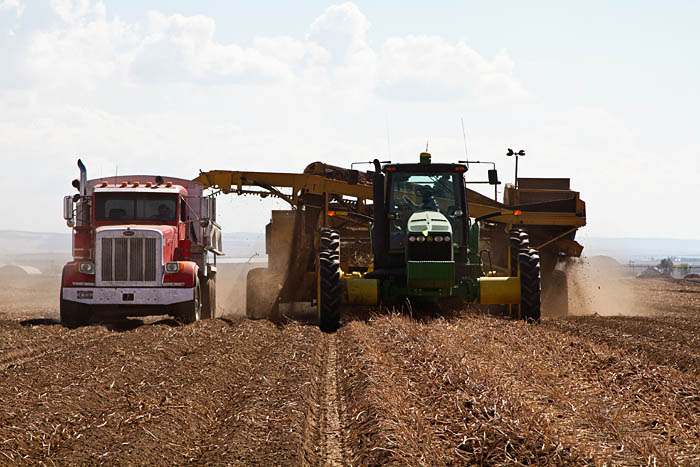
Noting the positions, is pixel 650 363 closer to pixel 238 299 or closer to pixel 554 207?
pixel 554 207

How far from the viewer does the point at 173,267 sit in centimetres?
1666

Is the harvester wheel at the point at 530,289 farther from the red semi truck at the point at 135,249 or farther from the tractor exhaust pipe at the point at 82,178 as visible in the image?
the tractor exhaust pipe at the point at 82,178

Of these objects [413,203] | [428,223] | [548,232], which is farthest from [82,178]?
[548,232]

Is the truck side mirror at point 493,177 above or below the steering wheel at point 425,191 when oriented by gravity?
above

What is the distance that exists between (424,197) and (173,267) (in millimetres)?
5045

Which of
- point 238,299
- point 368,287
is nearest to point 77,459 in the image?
point 368,287

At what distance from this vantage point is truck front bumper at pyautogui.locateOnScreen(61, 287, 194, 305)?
1638 cm

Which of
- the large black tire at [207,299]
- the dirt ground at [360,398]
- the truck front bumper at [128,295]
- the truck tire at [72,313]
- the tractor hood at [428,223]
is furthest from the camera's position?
the large black tire at [207,299]

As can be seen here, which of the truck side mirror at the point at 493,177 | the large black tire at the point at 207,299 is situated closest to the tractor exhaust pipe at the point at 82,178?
the large black tire at the point at 207,299

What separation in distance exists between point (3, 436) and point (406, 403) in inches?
130

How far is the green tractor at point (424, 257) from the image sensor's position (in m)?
14.5

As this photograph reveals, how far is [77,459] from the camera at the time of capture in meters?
6.00

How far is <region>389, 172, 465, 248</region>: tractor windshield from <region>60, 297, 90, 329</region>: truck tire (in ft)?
20.1

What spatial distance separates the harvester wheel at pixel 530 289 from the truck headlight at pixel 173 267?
6527 millimetres
